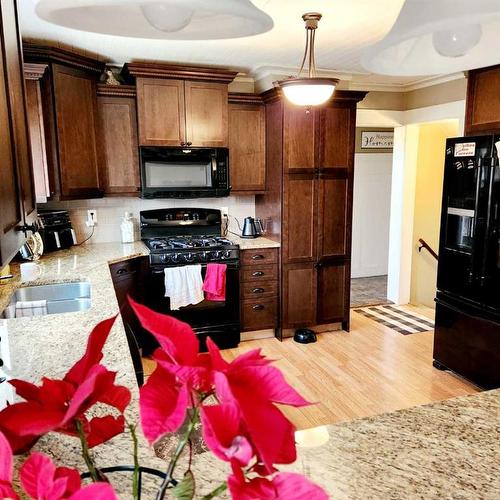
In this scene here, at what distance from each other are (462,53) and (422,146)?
4308mm

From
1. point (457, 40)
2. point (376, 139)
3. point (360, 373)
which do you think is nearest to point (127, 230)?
point (360, 373)

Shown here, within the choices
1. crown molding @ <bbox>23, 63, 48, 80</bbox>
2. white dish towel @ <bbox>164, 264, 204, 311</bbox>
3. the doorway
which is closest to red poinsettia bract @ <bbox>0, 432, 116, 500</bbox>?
white dish towel @ <bbox>164, 264, 204, 311</bbox>

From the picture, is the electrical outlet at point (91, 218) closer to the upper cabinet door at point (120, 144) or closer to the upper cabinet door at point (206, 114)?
the upper cabinet door at point (120, 144)

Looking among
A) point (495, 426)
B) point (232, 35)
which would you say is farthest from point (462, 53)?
point (495, 426)

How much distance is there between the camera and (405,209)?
194 inches

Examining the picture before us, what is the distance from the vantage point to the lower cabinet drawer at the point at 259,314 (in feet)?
13.0

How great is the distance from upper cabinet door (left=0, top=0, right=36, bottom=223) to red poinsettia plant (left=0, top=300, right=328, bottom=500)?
0.87 metres

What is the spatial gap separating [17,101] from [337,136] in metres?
3.10

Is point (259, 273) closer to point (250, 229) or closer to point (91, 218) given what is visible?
point (250, 229)

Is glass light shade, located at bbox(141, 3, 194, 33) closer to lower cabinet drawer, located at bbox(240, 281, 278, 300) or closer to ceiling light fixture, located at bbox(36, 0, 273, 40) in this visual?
ceiling light fixture, located at bbox(36, 0, 273, 40)

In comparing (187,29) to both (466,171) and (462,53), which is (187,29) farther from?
(466,171)

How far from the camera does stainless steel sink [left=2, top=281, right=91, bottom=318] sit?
2465 millimetres

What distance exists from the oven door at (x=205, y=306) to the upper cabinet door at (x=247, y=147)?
0.86m

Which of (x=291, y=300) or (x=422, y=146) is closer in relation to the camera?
(x=291, y=300)
